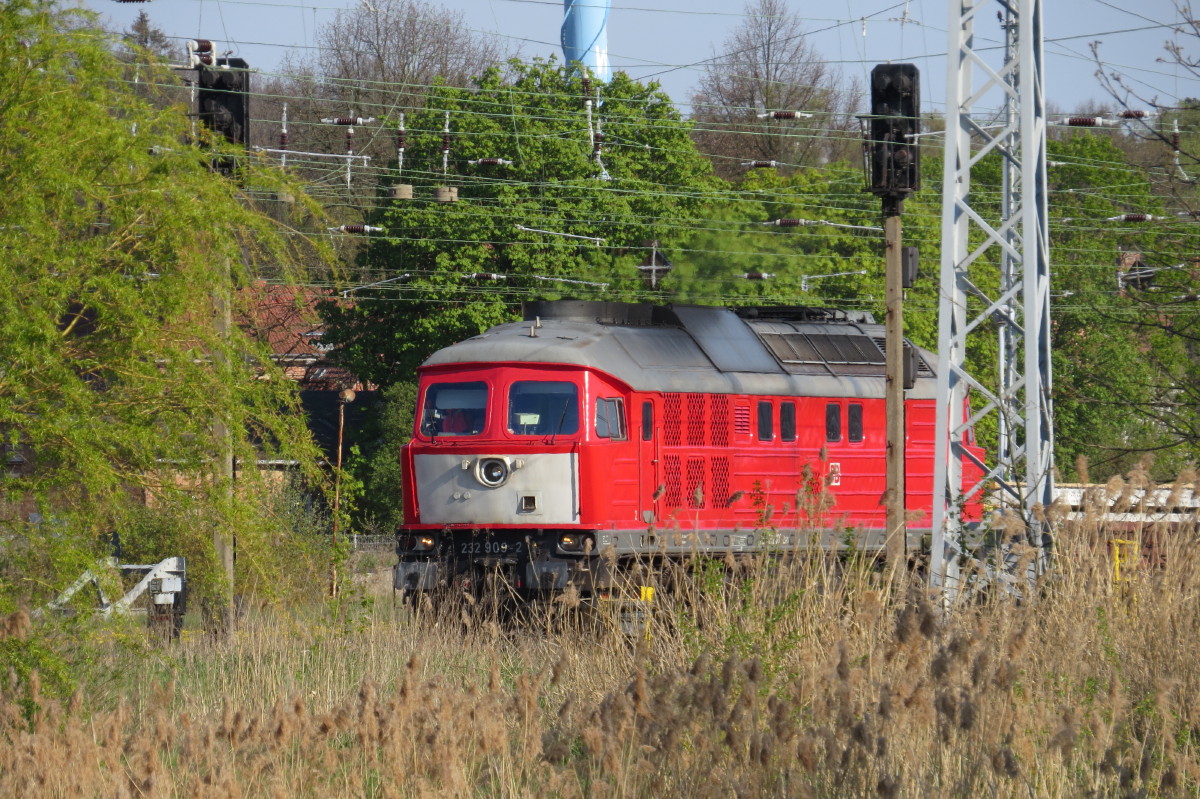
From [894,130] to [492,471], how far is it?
6001 mm

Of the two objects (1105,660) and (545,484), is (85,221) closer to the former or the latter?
(1105,660)

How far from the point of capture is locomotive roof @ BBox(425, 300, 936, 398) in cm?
1658

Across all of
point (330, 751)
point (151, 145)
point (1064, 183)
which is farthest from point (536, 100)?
point (330, 751)

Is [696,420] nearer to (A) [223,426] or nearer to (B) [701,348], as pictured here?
(B) [701,348]

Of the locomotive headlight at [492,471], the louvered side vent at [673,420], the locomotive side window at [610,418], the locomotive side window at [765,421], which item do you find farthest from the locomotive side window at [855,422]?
the locomotive headlight at [492,471]

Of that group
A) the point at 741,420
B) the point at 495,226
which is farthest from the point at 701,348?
the point at 495,226

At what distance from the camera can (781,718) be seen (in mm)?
5449

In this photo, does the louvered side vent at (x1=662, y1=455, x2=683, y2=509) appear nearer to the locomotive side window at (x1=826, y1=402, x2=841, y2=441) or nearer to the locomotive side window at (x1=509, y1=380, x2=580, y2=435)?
the locomotive side window at (x1=509, y1=380, x2=580, y2=435)

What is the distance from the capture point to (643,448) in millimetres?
16578

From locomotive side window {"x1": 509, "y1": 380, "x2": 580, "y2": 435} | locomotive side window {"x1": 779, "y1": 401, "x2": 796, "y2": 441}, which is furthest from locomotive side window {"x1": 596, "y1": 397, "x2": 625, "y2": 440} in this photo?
locomotive side window {"x1": 779, "y1": 401, "x2": 796, "y2": 441}

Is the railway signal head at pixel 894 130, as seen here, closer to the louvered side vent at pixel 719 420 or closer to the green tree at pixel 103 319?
the louvered side vent at pixel 719 420

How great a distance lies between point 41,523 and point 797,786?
4806 millimetres

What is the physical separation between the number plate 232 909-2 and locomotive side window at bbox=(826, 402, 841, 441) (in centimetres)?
486

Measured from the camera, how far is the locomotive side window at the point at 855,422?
61.7 ft
